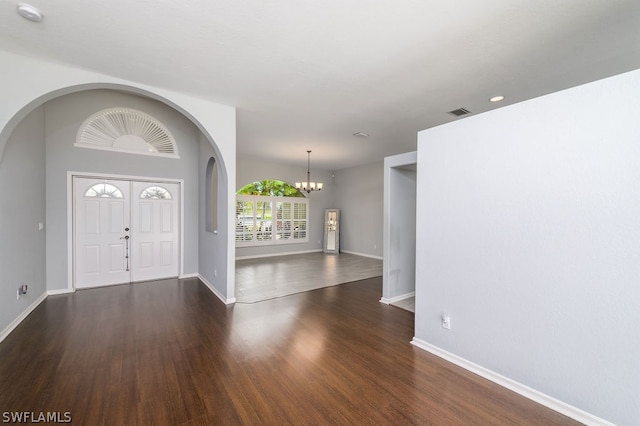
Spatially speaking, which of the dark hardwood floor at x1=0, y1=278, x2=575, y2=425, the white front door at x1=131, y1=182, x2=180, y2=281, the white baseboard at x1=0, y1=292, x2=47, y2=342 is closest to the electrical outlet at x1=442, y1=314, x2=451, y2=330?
the dark hardwood floor at x1=0, y1=278, x2=575, y2=425

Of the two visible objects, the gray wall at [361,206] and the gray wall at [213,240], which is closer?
the gray wall at [213,240]

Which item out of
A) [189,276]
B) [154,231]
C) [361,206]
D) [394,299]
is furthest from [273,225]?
[394,299]

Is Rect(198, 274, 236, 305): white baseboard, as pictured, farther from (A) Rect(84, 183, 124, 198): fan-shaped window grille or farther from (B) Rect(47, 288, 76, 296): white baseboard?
(A) Rect(84, 183, 124, 198): fan-shaped window grille

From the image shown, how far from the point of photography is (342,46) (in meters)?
2.44

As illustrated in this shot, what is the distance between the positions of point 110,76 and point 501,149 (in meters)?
4.24

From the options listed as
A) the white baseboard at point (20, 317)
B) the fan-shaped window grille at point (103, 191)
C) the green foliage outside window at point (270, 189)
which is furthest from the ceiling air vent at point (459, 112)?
the white baseboard at point (20, 317)

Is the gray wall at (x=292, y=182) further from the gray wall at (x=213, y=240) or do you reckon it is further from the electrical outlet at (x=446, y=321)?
the electrical outlet at (x=446, y=321)

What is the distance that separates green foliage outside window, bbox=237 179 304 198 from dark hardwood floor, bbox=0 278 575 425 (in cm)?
503

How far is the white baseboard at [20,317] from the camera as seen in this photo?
9.30 feet

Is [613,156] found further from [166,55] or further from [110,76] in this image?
[110,76]

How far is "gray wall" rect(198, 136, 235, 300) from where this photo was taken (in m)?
4.05

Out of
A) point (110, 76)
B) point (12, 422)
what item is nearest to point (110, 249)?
point (110, 76)

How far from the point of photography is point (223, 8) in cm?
198

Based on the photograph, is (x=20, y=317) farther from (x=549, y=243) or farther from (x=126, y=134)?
(x=549, y=243)
